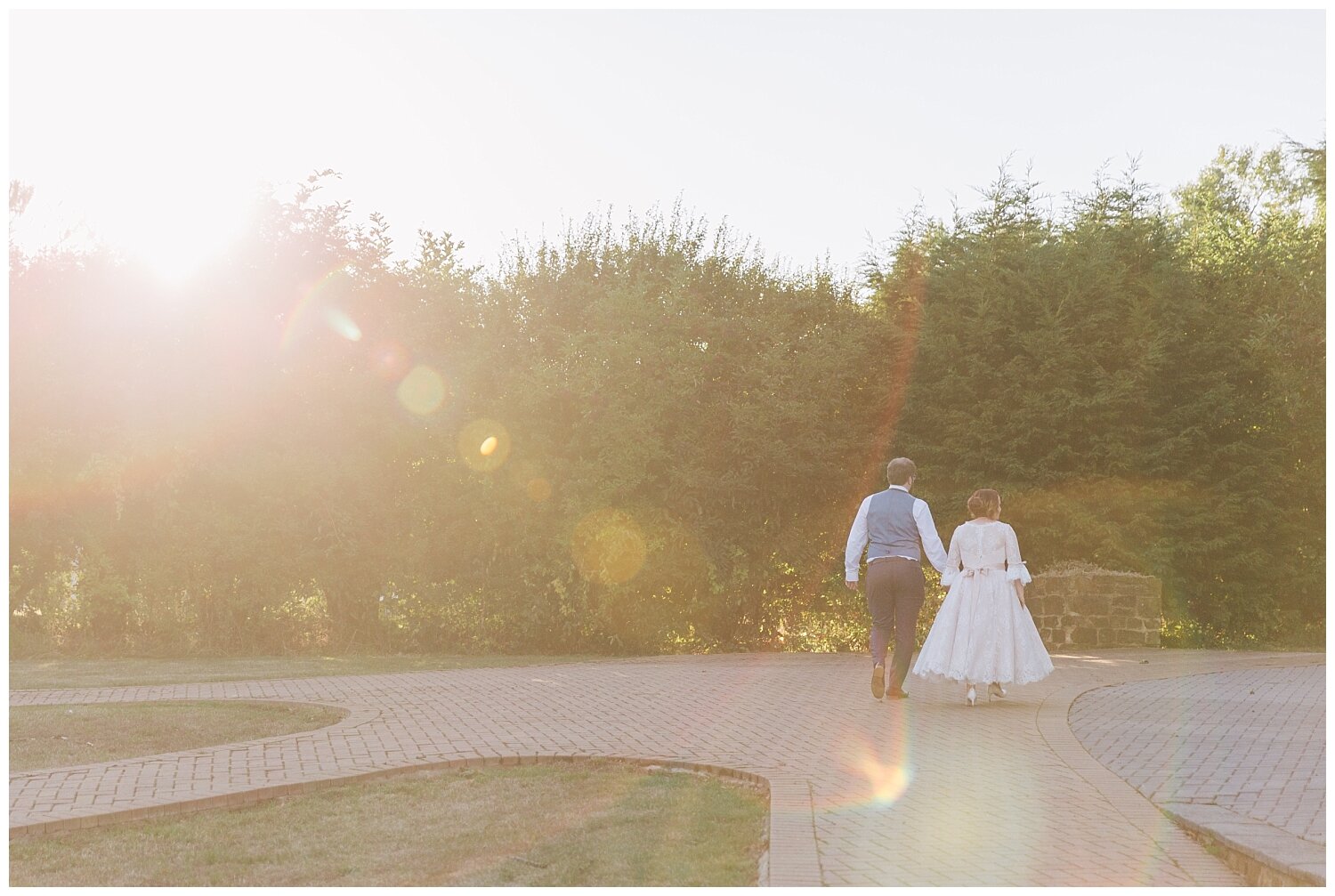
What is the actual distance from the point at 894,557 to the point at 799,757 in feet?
12.1

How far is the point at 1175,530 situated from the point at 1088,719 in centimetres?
1127

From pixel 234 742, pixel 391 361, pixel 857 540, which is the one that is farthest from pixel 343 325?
pixel 234 742

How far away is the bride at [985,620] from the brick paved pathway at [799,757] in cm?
32

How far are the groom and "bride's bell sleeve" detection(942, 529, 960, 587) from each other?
17 centimetres

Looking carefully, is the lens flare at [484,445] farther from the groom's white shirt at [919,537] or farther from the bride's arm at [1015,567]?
the bride's arm at [1015,567]

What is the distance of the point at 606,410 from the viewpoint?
19016mm

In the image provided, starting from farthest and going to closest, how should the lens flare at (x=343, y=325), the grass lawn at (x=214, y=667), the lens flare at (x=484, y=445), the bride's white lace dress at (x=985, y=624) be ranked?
1. the lens flare at (x=343, y=325)
2. the lens flare at (x=484, y=445)
3. the grass lawn at (x=214, y=667)
4. the bride's white lace dress at (x=985, y=624)

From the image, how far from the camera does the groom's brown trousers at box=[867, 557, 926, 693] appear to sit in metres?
11.9

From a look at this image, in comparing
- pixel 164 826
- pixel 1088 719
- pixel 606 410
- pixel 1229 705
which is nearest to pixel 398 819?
pixel 164 826

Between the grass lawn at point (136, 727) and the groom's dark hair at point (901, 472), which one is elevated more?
the groom's dark hair at point (901, 472)

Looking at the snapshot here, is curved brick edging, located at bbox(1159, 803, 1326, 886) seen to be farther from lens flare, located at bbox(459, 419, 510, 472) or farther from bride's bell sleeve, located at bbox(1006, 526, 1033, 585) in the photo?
lens flare, located at bbox(459, 419, 510, 472)

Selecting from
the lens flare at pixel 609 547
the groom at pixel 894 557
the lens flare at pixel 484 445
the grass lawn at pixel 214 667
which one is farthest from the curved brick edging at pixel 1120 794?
the lens flare at pixel 484 445

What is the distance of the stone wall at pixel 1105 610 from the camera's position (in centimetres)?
1788

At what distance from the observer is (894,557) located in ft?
39.1
